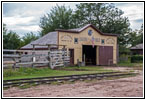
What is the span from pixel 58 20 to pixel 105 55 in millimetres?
18442

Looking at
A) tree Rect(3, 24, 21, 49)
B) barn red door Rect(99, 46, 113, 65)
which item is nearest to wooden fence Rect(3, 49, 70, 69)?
barn red door Rect(99, 46, 113, 65)

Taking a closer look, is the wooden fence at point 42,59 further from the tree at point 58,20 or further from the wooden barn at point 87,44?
the tree at point 58,20

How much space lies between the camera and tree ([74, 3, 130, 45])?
45.5 meters

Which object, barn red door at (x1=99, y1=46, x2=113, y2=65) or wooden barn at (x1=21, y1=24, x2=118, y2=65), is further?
barn red door at (x1=99, y1=46, x2=113, y2=65)

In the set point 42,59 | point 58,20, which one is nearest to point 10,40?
point 58,20

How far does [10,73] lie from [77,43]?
1386 centimetres

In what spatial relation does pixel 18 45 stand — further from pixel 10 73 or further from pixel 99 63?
pixel 10 73

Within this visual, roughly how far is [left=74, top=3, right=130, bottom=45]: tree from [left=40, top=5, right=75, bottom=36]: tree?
147 centimetres

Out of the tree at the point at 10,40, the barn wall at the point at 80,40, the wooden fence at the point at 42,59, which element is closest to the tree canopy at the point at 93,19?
the tree at the point at 10,40

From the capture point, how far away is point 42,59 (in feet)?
75.1

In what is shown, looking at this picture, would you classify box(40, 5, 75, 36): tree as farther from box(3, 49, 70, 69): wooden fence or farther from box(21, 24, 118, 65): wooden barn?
box(3, 49, 70, 69): wooden fence

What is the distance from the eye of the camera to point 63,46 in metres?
26.3

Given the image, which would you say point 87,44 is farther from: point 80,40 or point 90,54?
point 90,54

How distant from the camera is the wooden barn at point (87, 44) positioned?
27469mm
